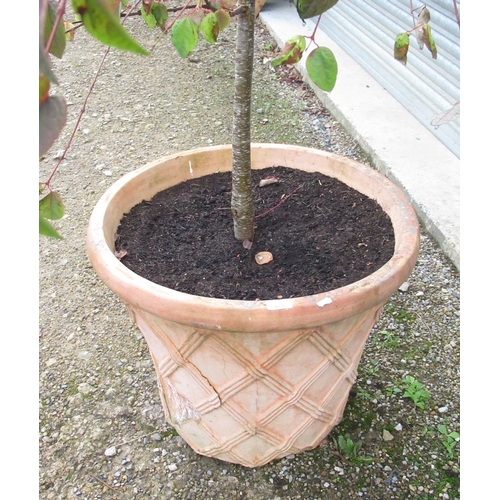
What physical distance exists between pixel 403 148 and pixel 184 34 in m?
1.83

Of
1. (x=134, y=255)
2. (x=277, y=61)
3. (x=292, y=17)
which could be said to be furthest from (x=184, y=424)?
(x=292, y=17)

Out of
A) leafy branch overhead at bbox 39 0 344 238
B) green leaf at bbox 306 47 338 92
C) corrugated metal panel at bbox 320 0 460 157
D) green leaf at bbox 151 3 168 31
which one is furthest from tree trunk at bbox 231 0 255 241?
corrugated metal panel at bbox 320 0 460 157

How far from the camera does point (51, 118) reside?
0.48m

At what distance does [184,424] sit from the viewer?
1.39m

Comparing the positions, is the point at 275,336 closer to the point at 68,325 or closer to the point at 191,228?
the point at 191,228

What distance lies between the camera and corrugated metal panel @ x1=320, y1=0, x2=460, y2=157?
2531 mm

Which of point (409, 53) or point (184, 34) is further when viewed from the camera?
point (409, 53)

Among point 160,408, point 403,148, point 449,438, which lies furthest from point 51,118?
point 403,148

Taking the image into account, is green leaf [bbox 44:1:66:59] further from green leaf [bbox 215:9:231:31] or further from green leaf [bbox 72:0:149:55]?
green leaf [bbox 215:9:231:31]

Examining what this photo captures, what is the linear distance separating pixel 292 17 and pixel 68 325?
3170mm

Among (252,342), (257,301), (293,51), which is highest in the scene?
(293,51)

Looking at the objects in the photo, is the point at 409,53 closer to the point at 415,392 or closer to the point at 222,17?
the point at 415,392

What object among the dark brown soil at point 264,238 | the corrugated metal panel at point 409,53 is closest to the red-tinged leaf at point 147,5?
the dark brown soil at point 264,238

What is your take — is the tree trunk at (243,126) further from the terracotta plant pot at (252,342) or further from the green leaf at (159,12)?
the terracotta plant pot at (252,342)
